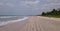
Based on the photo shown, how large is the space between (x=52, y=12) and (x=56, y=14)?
→ 44 centimetres

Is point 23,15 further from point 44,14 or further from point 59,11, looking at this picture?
point 59,11

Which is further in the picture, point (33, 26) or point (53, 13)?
point (53, 13)

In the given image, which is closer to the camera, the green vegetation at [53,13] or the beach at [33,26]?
the beach at [33,26]

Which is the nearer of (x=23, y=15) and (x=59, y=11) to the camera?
(x=59, y=11)

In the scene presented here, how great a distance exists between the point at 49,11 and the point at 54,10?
0.52 m

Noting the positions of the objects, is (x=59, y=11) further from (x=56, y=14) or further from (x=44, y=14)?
(x=44, y=14)

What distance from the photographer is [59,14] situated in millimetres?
14414

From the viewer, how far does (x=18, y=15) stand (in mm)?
16141

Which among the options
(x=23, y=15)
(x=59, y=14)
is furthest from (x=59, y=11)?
(x=23, y=15)

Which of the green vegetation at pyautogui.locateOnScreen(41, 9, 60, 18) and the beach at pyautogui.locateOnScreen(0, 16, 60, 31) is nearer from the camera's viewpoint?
the beach at pyautogui.locateOnScreen(0, 16, 60, 31)

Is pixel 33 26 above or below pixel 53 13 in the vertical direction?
above

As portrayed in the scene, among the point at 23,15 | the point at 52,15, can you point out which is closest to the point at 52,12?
the point at 52,15

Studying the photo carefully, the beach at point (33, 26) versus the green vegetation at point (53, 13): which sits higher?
the beach at point (33, 26)

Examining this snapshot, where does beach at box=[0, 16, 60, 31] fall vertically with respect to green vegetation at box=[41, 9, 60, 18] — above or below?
above
